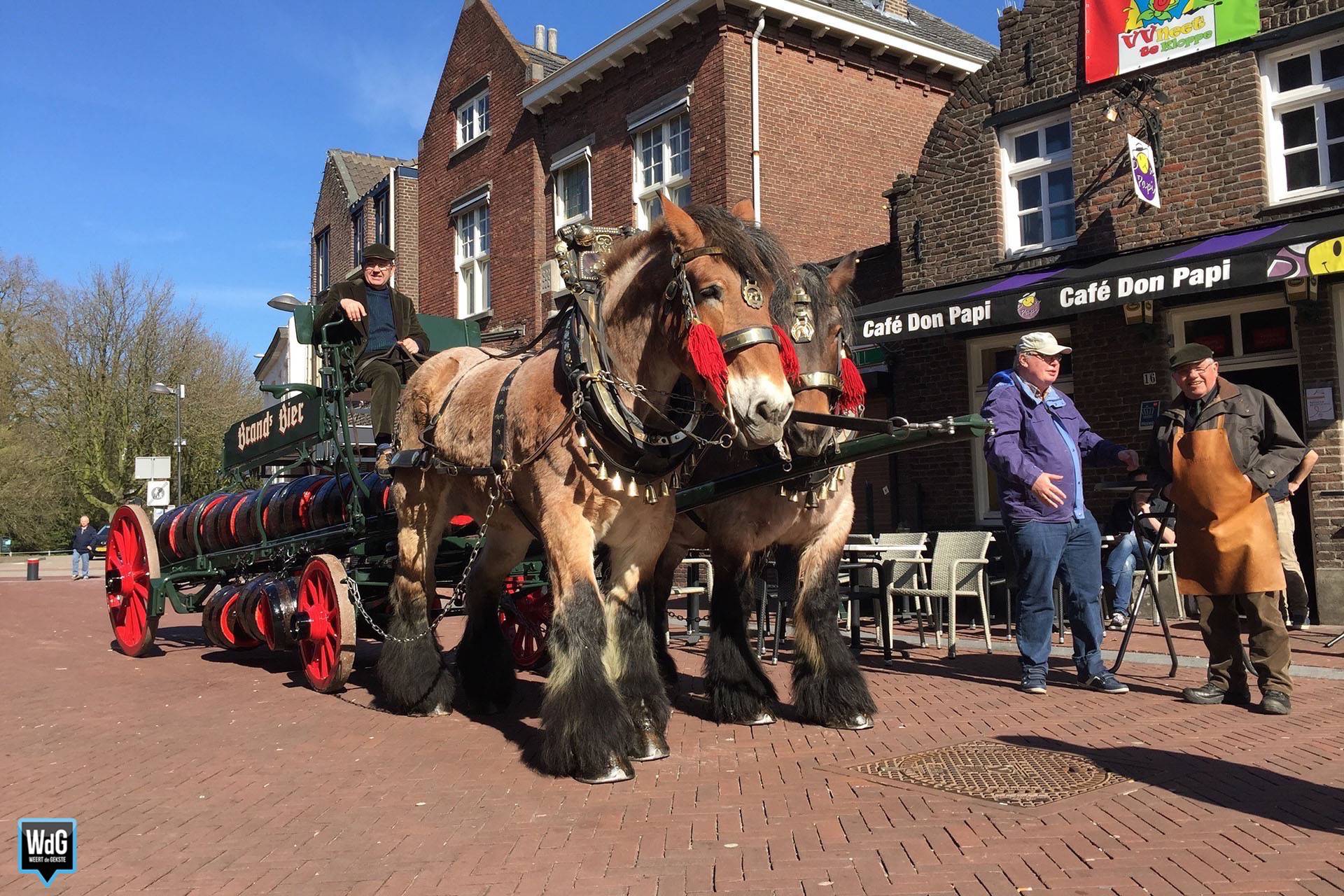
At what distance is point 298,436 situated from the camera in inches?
308

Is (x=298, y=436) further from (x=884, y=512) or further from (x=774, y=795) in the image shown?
(x=884, y=512)

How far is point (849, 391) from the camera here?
5492 mm

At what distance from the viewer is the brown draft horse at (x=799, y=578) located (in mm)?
5609

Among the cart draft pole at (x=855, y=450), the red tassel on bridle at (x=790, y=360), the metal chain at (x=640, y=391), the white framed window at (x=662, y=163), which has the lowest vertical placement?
the cart draft pole at (x=855, y=450)

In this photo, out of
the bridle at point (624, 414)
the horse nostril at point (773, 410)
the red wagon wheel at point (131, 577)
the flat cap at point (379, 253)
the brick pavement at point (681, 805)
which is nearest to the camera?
the brick pavement at point (681, 805)

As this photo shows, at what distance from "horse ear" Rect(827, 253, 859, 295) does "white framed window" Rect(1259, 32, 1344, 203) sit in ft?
21.5

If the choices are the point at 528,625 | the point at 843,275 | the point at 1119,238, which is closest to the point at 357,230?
the point at 1119,238

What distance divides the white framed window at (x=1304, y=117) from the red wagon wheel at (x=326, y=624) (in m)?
9.53

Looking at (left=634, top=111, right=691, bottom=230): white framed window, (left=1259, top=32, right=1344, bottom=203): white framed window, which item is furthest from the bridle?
(left=634, top=111, right=691, bottom=230): white framed window

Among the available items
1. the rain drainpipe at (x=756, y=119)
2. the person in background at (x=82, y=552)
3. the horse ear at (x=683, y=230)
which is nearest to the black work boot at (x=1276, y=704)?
the horse ear at (x=683, y=230)

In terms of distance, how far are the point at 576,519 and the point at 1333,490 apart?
8250mm

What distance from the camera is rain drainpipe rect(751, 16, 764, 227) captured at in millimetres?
15742

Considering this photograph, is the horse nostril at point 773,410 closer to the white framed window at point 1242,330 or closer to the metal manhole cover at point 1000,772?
the metal manhole cover at point 1000,772

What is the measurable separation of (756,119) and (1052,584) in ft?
36.1
